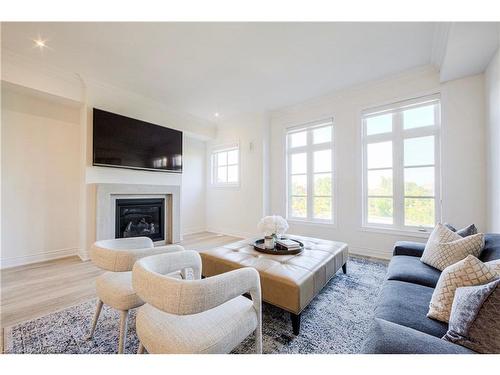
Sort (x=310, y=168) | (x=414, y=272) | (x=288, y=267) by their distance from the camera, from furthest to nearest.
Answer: (x=310, y=168)
(x=288, y=267)
(x=414, y=272)

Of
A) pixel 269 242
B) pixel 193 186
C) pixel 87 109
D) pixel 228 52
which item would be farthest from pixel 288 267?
pixel 193 186

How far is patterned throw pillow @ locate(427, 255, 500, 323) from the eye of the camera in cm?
100

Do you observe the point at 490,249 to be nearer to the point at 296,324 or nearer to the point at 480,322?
the point at 480,322

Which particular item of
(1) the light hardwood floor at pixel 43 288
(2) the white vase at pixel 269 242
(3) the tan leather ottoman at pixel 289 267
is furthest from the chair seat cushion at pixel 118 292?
(2) the white vase at pixel 269 242

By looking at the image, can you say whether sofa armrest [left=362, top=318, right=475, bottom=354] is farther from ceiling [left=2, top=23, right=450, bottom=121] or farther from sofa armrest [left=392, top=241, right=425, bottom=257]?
ceiling [left=2, top=23, right=450, bottom=121]

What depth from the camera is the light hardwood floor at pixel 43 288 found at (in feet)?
5.94

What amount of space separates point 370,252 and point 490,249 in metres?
Answer: 1.98

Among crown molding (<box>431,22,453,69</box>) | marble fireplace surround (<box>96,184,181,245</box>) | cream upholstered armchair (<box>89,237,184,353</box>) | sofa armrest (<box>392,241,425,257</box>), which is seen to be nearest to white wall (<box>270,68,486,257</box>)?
crown molding (<box>431,22,453,69</box>)

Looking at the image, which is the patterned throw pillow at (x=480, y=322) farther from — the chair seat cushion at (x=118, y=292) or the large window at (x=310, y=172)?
the large window at (x=310, y=172)

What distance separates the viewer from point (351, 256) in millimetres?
3254

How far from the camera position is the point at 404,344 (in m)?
0.76

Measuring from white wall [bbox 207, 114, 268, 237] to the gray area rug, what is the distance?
266 cm

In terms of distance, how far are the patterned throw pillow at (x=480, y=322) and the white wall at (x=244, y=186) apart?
357 centimetres

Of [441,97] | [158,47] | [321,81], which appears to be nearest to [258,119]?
[321,81]
